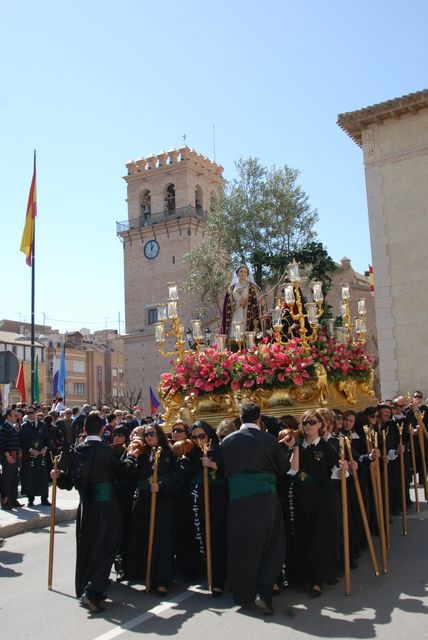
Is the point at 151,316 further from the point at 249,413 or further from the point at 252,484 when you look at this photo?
the point at 252,484

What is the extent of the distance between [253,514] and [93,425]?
175cm

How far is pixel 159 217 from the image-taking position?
1923 inches

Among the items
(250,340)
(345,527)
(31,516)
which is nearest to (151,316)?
(31,516)

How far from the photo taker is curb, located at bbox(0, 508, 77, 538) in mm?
9852

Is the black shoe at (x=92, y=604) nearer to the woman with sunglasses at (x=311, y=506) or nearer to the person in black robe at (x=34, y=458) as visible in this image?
the woman with sunglasses at (x=311, y=506)

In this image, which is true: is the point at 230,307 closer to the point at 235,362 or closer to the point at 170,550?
the point at 235,362

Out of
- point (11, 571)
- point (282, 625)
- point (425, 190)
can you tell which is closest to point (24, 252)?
point (425, 190)

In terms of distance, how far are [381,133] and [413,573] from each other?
50.9 feet

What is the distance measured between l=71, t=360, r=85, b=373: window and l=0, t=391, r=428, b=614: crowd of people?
203ft

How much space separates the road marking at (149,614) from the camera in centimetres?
525

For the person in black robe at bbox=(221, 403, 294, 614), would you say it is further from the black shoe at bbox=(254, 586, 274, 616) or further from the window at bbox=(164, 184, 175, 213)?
the window at bbox=(164, 184, 175, 213)

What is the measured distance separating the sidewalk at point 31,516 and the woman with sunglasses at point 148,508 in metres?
3.87

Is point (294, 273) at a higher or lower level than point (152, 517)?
higher

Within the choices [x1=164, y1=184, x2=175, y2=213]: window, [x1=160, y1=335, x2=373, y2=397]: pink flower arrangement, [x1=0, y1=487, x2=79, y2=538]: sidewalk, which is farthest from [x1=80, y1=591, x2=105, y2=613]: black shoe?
[x1=164, y1=184, x2=175, y2=213]: window
